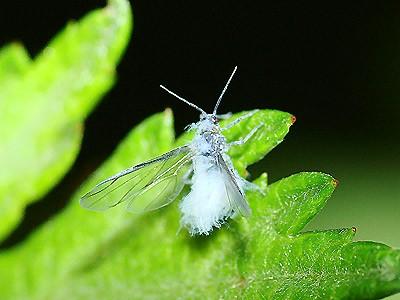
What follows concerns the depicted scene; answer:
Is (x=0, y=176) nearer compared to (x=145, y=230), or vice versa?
(x=145, y=230)

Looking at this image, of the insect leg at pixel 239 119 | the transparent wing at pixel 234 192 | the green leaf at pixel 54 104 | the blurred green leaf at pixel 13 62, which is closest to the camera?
the transparent wing at pixel 234 192

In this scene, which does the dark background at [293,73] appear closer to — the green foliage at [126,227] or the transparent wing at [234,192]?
the green foliage at [126,227]

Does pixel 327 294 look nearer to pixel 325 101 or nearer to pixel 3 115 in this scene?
pixel 3 115

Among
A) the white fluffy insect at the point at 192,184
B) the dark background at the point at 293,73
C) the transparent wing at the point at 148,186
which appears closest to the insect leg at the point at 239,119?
the white fluffy insect at the point at 192,184

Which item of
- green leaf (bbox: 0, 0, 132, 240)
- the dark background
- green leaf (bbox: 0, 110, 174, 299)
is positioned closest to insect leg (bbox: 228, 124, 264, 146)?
green leaf (bbox: 0, 110, 174, 299)

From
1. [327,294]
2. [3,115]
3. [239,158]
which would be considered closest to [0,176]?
[3,115]

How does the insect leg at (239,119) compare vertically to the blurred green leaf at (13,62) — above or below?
above

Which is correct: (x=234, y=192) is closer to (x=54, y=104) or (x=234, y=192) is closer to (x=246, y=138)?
(x=246, y=138)
